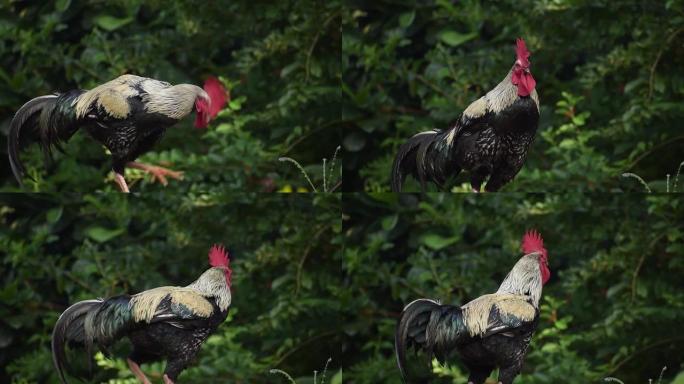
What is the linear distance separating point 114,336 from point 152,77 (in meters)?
1.18

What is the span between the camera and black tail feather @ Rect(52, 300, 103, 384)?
17.5 ft

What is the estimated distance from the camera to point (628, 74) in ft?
18.2

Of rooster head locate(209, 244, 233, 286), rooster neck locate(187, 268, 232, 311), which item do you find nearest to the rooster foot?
rooster neck locate(187, 268, 232, 311)

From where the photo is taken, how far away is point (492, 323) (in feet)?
16.4

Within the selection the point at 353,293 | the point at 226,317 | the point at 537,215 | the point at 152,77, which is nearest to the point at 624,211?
the point at 537,215

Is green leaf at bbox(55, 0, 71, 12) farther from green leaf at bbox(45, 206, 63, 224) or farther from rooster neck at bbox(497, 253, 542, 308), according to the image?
rooster neck at bbox(497, 253, 542, 308)

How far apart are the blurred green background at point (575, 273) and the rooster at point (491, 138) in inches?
11.7

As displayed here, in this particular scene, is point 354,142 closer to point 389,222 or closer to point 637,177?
point 389,222

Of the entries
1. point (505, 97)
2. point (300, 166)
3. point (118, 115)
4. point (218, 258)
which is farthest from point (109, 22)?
point (505, 97)

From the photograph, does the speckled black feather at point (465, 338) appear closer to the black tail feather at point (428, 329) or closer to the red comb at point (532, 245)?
the black tail feather at point (428, 329)

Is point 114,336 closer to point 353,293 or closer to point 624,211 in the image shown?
point 353,293

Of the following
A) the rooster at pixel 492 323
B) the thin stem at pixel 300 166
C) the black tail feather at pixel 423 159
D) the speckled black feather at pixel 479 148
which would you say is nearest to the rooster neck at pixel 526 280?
the rooster at pixel 492 323

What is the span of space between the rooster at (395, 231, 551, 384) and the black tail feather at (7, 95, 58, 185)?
177 cm

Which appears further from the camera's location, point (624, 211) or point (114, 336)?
point (624, 211)
